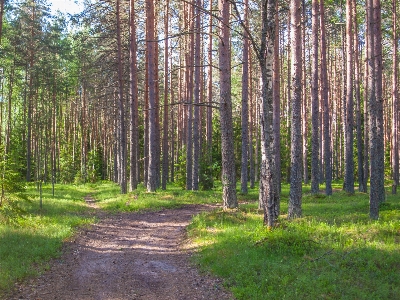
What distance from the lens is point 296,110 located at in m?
11.1

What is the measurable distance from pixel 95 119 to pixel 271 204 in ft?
133

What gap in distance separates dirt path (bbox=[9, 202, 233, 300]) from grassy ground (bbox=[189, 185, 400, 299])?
1.57ft

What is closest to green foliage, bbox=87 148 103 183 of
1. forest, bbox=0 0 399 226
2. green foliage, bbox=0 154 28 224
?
forest, bbox=0 0 399 226

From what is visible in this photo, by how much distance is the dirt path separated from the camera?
254 inches

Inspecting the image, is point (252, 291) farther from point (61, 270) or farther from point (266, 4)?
point (266, 4)

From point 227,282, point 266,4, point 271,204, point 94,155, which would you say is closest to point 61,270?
point 227,282

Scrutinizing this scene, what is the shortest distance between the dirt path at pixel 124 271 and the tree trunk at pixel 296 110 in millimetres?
3622

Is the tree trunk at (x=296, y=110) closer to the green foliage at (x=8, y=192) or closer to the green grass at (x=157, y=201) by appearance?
the green grass at (x=157, y=201)

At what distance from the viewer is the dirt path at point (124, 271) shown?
646 cm

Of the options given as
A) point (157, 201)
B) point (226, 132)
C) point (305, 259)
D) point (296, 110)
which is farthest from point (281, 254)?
point (157, 201)

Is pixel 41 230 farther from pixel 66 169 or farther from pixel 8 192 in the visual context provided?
pixel 66 169

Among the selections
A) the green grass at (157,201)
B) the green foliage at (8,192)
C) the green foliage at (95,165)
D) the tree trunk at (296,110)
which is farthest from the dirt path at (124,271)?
the green foliage at (95,165)

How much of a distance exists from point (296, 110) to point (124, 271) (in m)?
6.68

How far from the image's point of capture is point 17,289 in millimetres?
6465
